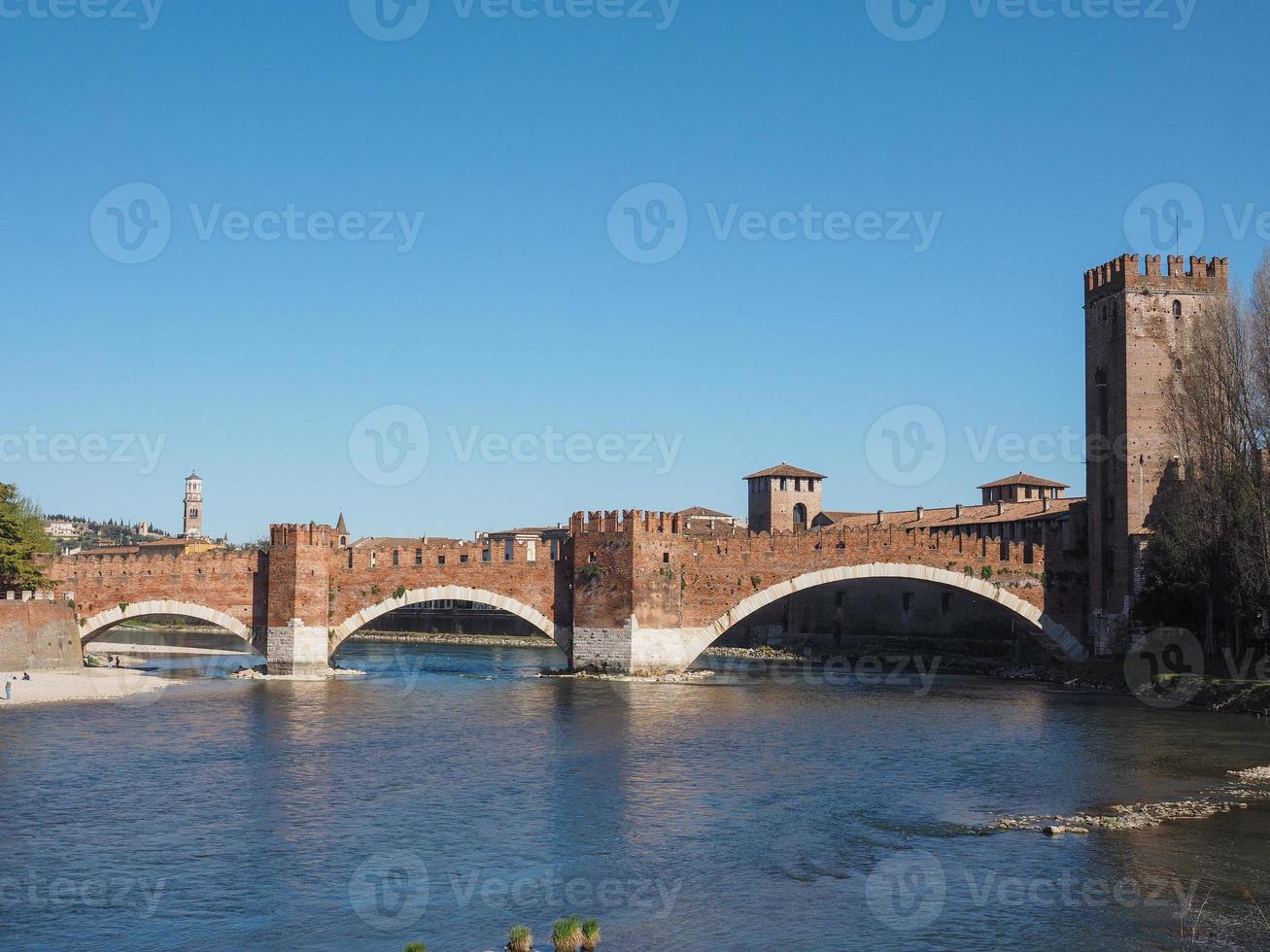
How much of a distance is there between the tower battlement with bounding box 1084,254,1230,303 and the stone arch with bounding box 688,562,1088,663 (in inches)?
461

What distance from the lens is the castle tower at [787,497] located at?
7938 centimetres

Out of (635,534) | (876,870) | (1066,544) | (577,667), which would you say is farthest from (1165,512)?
(876,870)

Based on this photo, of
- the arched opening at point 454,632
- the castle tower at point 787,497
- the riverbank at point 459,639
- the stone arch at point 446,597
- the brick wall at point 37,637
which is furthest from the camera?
the castle tower at point 787,497

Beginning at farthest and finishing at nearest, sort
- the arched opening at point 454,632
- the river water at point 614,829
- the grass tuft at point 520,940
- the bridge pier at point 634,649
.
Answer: the arched opening at point 454,632, the bridge pier at point 634,649, the river water at point 614,829, the grass tuft at point 520,940

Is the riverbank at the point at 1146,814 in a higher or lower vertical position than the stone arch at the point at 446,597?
lower

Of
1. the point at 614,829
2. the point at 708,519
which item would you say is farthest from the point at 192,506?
the point at 614,829

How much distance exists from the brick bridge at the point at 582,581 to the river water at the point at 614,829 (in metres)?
8.22

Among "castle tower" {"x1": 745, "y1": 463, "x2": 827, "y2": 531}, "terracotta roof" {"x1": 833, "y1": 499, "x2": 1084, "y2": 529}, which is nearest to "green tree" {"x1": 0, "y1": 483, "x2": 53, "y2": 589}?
"terracotta roof" {"x1": 833, "y1": 499, "x2": 1084, "y2": 529}

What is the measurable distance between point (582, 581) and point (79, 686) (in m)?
16.5

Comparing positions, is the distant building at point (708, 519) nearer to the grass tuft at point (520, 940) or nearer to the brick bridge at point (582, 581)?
the brick bridge at point (582, 581)

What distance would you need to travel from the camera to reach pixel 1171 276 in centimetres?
4569

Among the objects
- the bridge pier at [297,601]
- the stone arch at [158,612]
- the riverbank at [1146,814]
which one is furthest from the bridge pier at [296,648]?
the riverbank at [1146,814]

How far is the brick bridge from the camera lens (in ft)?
147

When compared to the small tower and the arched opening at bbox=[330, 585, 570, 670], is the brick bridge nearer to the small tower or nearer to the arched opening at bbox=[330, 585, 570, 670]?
the arched opening at bbox=[330, 585, 570, 670]
